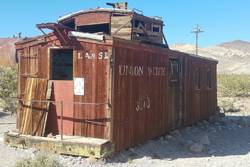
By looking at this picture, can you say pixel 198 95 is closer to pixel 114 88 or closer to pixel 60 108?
pixel 114 88

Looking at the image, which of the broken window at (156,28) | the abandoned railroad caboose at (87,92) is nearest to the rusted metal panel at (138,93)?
the abandoned railroad caboose at (87,92)

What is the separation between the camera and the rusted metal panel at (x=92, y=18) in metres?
16.8

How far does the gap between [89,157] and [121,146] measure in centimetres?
119

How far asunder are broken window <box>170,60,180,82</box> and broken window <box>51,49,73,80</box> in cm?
457

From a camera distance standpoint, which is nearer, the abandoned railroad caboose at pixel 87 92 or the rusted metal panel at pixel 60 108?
the abandoned railroad caboose at pixel 87 92

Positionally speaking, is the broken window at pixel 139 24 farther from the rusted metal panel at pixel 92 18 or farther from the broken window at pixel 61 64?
the broken window at pixel 61 64

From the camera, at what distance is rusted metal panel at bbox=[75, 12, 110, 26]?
16.8 meters

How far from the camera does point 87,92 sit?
1205cm

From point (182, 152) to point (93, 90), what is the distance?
3.57 metres

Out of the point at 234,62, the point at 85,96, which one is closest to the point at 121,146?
the point at 85,96

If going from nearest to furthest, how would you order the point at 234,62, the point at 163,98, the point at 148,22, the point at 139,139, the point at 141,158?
the point at 141,158 → the point at 139,139 → the point at 163,98 → the point at 148,22 → the point at 234,62

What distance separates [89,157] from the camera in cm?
1124

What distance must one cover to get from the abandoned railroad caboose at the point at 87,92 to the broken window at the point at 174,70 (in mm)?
994

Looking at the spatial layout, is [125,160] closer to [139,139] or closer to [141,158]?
[141,158]
